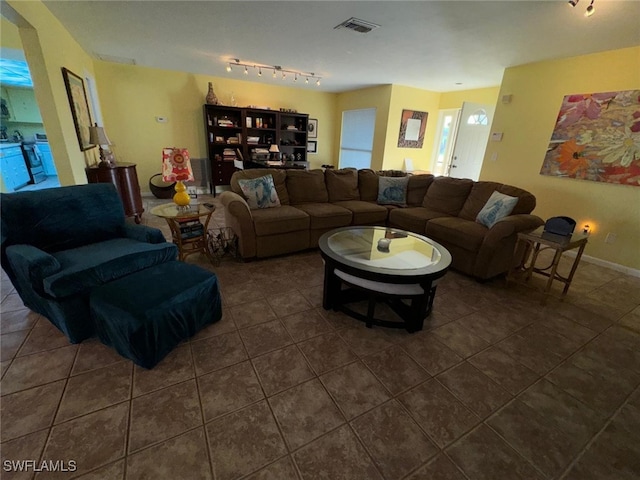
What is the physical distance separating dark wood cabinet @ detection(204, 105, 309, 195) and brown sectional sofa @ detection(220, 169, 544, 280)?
2614mm

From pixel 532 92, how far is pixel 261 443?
4.83m

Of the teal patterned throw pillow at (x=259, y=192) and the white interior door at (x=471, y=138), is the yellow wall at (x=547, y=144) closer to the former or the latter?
the white interior door at (x=471, y=138)

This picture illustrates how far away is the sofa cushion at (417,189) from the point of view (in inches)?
148

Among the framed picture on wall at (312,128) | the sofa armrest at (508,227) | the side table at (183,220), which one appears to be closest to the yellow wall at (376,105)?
the framed picture on wall at (312,128)

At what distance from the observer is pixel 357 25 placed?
2.78m

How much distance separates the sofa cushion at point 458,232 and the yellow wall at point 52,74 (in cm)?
396

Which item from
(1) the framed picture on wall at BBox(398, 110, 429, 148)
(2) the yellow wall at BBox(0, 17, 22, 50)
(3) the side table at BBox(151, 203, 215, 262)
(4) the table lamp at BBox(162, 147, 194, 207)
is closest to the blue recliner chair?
(3) the side table at BBox(151, 203, 215, 262)

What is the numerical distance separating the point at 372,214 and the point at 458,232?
105 centimetres

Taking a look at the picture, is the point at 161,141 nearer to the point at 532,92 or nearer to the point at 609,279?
the point at 532,92

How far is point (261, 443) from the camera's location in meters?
1.20

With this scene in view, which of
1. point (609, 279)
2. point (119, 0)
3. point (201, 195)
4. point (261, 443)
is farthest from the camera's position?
point (201, 195)

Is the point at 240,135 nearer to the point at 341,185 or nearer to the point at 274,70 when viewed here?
the point at 274,70

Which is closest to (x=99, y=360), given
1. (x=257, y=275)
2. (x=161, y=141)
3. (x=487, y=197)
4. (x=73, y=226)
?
(x=73, y=226)

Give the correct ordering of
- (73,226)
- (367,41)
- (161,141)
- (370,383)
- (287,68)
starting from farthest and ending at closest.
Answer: (161,141) → (287,68) → (367,41) → (73,226) → (370,383)
